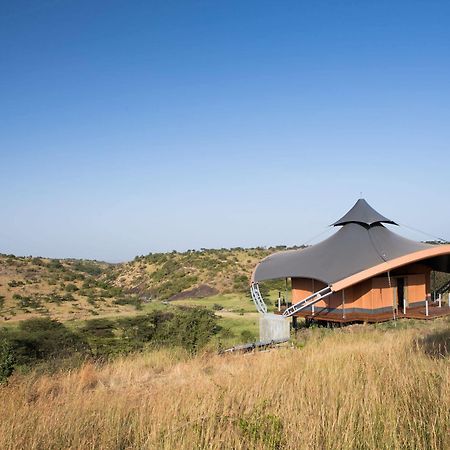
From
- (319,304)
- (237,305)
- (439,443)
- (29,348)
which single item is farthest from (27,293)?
(439,443)

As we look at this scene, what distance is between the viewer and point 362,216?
22266 mm

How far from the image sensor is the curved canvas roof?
20031 millimetres

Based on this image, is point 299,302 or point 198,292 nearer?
point 299,302

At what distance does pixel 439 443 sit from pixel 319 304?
18438 millimetres

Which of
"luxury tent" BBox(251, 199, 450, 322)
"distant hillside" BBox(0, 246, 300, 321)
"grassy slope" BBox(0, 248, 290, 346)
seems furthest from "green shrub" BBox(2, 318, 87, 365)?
"luxury tent" BBox(251, 199, 450, 322)

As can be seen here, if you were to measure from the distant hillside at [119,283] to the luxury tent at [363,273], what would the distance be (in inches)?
627

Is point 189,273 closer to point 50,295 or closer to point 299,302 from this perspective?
point 50,295

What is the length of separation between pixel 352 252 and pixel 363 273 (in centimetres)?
224

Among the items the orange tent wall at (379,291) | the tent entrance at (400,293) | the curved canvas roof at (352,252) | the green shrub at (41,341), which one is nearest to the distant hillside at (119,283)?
the green shrub at (41,341)

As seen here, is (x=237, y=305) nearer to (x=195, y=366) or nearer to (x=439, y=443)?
(x=195, y=366)

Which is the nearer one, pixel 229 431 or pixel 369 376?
pixel 229 431

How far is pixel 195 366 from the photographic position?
996cm

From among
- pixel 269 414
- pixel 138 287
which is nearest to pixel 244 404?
pixel 269 414

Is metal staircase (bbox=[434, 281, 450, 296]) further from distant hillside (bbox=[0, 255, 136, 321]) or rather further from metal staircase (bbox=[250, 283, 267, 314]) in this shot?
distant hillside (bbox=[0, 255, 136, 321])
